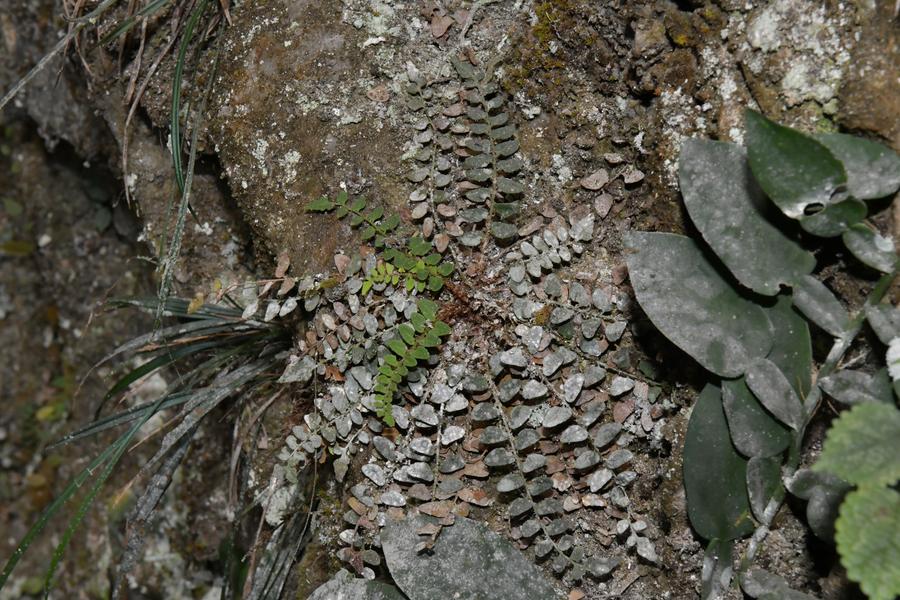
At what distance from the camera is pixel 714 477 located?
134 centimetres

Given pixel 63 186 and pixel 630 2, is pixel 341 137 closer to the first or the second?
pixel 630 2

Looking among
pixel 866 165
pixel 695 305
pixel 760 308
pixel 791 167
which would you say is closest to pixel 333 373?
pixel 695 305

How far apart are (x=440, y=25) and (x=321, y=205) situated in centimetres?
47

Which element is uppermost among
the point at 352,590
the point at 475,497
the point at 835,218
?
the point at 835,218

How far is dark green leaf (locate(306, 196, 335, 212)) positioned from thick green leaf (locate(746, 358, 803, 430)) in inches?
35.5

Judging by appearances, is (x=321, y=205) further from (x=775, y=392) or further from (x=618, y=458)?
(x=775, y=392)

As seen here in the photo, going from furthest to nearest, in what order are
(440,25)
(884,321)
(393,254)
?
(440,25) → (393,254) → (884,321)

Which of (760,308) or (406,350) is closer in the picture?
(760,308)

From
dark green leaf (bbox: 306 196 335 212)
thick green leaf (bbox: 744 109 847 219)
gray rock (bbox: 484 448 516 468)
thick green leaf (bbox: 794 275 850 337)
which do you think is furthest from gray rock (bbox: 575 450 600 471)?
dark green leaf (bbox: 306 196 335 212)

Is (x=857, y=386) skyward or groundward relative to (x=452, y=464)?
skyward

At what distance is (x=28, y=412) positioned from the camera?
293 cm

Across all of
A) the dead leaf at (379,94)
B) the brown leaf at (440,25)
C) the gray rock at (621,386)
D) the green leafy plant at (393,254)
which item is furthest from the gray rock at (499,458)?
the brown leaf at (440,25)

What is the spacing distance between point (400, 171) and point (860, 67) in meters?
0.87

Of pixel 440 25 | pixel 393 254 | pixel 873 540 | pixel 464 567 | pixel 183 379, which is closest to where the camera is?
pixel 873 540
